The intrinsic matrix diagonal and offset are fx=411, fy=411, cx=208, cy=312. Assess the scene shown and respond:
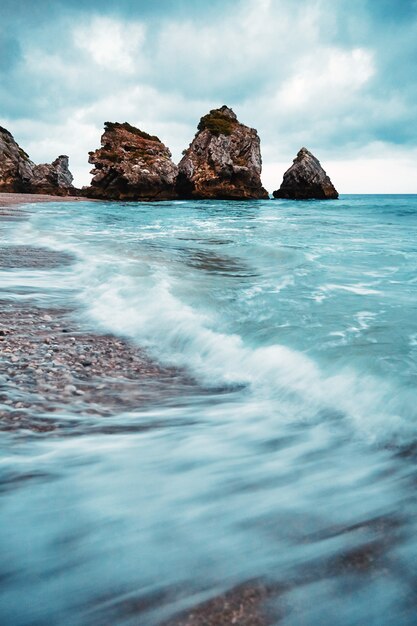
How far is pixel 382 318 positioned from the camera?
20.4ft

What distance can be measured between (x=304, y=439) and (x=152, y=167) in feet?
170

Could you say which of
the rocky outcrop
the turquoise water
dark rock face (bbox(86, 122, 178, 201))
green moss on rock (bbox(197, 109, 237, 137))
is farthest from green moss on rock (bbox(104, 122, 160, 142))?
the turquoise water

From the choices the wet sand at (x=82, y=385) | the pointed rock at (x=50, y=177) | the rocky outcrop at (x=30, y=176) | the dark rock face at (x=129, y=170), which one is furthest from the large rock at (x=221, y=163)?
the wet sand at (x=82, y=385)

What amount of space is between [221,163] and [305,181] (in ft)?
47.8

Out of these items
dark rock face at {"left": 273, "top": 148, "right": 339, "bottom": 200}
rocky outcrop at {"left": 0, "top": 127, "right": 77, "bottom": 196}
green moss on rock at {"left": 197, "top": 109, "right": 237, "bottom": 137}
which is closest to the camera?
green moss on rock at {"left": 197, "top": 109, "right": 237, "bottom": 137}

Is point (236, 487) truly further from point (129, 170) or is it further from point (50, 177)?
point (50, 177)

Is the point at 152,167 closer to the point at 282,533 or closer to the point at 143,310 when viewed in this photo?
the point at 143,310

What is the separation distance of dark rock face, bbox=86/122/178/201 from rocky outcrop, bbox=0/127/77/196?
8408 mm

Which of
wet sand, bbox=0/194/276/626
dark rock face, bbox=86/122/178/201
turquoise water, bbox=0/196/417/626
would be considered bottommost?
turquoise water, bbox=0/196/417/626

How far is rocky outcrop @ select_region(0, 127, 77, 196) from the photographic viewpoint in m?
58.1

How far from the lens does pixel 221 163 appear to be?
5188 centimetres

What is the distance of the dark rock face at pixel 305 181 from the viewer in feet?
186

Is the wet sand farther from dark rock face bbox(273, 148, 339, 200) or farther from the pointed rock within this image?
the pointed rock

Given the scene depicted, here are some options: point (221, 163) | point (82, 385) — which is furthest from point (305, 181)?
point (82, 385)
